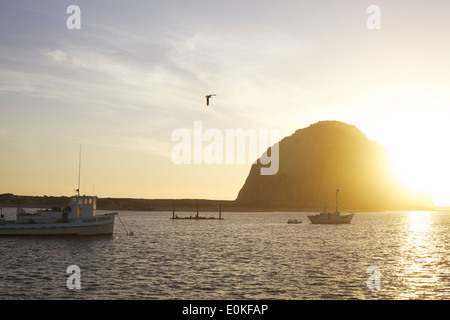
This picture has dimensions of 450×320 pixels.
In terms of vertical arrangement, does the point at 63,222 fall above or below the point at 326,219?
above

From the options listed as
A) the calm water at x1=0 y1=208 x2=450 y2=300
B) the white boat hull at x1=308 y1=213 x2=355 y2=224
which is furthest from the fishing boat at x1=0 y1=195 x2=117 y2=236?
the white boat hull at x1=308 y1=213 x2=355 y2=224

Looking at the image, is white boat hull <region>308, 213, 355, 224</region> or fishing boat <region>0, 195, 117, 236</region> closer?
fishing boat <region>0, 195, 117, 236</region>

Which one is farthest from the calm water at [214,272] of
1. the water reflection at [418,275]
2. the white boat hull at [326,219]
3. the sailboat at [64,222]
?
the white boat hull at [326,219]

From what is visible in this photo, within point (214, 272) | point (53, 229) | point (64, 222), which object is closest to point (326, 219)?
point (64, 222)

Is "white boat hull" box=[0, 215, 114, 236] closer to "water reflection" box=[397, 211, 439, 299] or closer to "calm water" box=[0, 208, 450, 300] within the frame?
"calm water" box=[0, 208, 450, 300]

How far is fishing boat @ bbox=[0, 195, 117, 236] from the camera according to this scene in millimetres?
77250

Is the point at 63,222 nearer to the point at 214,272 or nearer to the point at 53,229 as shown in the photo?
the point at 53,229

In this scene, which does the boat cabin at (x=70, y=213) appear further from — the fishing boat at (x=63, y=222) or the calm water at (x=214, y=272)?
the calm water at (x=214, y=272)

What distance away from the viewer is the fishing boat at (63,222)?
77.2 metres

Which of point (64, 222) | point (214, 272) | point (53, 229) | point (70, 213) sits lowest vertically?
point (214, 272)

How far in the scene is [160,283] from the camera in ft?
121

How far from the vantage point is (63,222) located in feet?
255
